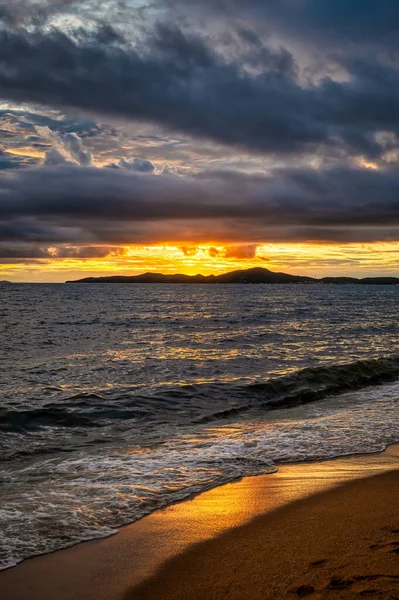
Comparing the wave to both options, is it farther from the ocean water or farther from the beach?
the beach

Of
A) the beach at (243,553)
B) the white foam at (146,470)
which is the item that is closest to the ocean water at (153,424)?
the white foam at (146,470)

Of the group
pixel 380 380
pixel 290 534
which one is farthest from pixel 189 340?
pixel 290 534

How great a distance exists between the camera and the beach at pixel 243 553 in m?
4.93

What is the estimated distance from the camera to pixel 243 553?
5785 mm

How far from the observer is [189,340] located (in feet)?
116

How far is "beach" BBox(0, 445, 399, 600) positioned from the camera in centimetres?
493

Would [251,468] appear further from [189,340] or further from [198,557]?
[189,340]

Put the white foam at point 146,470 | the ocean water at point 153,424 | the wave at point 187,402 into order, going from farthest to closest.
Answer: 1. the wave at point 187,402
2. the ocean water at point 153,424
3. the white foam at point 146,470

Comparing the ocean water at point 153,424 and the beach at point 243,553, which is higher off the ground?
the beach at point 243,553

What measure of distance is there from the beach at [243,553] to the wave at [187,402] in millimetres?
6389

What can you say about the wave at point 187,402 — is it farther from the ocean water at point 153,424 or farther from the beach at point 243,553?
the beach at point 243,553

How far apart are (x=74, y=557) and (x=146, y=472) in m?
3.17

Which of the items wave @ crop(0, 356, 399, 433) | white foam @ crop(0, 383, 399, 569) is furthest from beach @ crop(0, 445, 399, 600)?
wave @ crop(0, 356, 399, 433)

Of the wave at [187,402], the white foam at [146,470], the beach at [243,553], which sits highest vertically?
the beach at [243,553]
